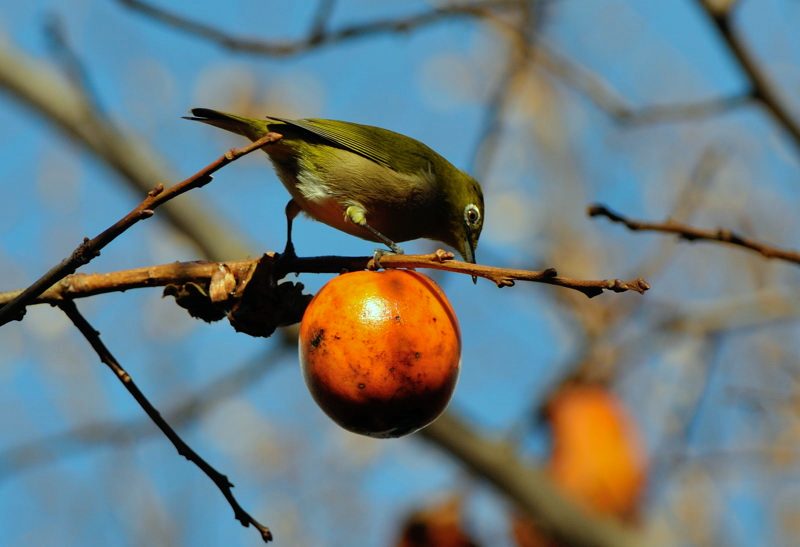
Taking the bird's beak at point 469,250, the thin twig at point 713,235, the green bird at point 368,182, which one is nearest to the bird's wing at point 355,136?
the green bird at point 368,182

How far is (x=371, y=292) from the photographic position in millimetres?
2242

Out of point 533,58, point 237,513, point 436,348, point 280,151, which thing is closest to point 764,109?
point 533,58

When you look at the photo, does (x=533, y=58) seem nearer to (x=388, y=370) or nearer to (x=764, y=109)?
(x=764, y=109)

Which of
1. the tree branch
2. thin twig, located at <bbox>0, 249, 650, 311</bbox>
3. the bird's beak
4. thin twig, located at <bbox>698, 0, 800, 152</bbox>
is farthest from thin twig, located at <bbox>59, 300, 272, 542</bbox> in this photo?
the tree branch

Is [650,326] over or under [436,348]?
under

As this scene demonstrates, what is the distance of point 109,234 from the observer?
1.91m

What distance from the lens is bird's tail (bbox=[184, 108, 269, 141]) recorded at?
3.28 metres

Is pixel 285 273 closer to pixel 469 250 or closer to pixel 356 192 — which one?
pixel 356 192

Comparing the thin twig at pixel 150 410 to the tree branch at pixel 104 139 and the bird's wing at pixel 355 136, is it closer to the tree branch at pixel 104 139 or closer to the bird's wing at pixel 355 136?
the bird's wing at pixel 355 136

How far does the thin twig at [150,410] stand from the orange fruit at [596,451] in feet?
14.2

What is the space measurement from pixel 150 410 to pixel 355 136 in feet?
6.91

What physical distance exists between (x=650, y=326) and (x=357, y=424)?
4.43 meters

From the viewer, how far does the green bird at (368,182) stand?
3666 mm

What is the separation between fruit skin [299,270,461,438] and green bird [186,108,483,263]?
103 centimetres
